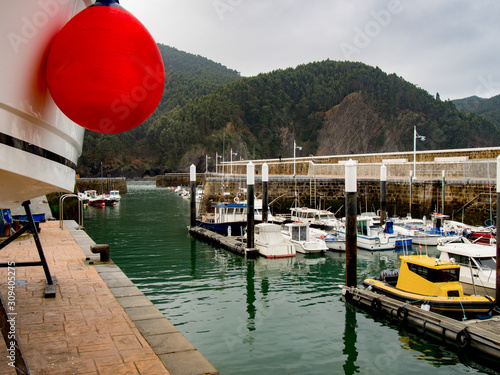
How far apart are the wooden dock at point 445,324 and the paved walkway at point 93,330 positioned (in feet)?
22.3

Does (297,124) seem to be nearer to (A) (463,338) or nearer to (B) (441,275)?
(B) (441,275)

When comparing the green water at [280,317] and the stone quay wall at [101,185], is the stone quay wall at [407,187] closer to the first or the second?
the green water at [280,317]

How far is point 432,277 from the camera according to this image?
11.4 meters

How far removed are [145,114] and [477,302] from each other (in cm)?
1075

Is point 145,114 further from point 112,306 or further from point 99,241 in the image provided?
point 99,241

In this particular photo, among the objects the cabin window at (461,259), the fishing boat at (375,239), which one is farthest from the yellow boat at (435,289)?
the fishing boat at (375,239)

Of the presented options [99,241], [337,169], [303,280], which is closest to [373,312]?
[303,280]

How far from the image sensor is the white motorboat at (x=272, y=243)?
19.5 metres

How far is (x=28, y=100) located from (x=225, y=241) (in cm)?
1950

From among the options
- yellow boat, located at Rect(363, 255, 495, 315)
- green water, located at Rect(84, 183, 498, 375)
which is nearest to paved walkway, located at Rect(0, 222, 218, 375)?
A: green water, located at Rect(84, 183, 498, 375)

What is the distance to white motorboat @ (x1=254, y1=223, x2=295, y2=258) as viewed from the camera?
63.8ft

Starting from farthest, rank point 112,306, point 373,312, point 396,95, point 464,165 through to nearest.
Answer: point 396,95, point 464,165, point 373,312, point 112,306

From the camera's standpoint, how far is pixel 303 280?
15758 mm

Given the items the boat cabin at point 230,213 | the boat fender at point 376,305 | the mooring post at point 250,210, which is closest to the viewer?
the boat fender at point 376,305
